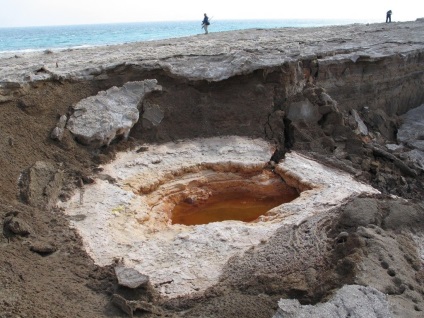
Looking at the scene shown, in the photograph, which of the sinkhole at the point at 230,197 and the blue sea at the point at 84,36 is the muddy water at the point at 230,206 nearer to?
the sinkhole at the point at 230,197

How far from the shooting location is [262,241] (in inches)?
236

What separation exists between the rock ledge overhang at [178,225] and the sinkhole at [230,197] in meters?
0.22

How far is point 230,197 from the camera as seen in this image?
27.4 ft

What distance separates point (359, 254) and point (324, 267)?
483 millimetres

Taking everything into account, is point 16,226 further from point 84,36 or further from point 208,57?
point 84,36

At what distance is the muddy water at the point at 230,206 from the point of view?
25.1ft

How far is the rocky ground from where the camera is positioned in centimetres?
475

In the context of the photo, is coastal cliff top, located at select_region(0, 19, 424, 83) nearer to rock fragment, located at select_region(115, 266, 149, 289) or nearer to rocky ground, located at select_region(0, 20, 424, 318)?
rocky ground, located at select_region(0, 20, 424, 318)

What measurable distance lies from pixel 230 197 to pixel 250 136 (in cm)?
178

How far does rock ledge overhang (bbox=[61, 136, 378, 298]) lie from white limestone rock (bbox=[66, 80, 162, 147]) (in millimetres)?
Result: 582

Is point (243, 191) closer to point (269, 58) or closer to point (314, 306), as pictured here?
point (269, 58)

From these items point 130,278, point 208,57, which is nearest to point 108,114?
point 208,57

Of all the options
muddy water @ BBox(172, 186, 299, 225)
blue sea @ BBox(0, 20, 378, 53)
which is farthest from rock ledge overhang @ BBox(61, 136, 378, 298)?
blue sea @ BBox(0, 20, 378, 53)

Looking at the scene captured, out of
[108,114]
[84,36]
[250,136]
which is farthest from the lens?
[84,36]
